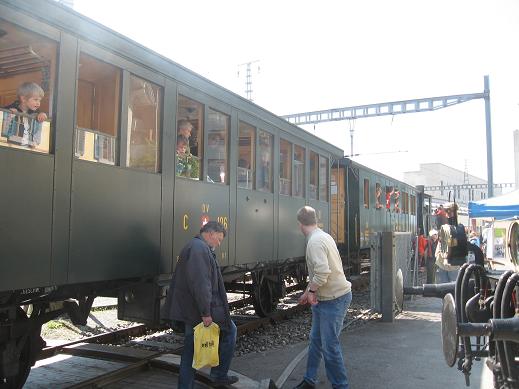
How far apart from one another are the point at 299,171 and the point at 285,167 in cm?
61

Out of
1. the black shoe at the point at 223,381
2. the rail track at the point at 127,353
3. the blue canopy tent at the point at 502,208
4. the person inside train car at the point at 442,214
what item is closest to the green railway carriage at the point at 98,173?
the rail track at the point at 127,353

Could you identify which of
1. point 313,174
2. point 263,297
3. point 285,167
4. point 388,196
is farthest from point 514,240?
point 388,196

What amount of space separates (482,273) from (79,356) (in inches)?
171

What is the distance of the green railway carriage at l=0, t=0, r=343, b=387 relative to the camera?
380cm

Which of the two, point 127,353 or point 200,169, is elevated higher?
point 200,169

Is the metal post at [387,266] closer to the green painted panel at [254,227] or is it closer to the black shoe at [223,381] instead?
the green painted panel at [254,227]

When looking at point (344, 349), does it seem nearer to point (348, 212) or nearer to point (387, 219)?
point (348, 212)

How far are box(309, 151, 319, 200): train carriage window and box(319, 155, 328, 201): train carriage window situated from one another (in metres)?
0.20

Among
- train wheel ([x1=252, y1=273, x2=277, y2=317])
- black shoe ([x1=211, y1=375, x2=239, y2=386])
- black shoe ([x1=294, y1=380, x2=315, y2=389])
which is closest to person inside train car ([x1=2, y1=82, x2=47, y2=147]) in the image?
black shoe ([x1=211, y1=375, x2=239, y2=386])

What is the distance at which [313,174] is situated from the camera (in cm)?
970

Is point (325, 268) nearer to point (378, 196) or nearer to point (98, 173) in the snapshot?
point (98, 173)

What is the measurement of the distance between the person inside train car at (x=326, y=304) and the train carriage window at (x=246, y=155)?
2.27 meters

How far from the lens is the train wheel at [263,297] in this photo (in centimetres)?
842

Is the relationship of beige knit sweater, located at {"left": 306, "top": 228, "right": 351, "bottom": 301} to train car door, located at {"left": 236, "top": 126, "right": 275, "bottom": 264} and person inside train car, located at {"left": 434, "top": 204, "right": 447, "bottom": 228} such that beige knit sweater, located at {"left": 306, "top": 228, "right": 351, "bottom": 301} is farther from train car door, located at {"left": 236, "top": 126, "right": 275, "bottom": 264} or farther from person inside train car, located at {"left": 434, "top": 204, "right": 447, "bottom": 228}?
train car door, located at {"left": 236, "top": 126, "right": 275, "bottom": 264}
